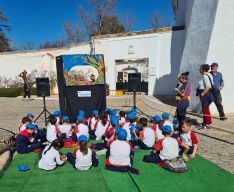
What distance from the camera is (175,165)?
487 cm

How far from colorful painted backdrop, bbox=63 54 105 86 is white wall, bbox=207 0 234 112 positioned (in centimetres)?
487

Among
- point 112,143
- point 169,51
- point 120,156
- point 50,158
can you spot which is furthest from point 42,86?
point 169,51

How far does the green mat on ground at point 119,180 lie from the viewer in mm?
4273

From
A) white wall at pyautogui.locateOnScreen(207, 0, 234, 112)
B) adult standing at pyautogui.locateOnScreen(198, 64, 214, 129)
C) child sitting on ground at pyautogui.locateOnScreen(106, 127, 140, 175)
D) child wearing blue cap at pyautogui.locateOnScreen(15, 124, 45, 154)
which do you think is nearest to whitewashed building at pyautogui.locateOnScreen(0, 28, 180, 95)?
white wall at pyautogui.locateOnScreen(207, 0, 234, 112)

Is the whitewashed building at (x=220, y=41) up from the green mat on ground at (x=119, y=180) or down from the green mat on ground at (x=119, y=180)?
up

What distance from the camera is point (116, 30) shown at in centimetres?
3694

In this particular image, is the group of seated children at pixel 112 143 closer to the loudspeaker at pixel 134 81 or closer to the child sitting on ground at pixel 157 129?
the child sitting on ground at pixel 157 129

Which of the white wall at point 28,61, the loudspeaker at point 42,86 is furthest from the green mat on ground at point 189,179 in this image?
the white wall at point 28,61

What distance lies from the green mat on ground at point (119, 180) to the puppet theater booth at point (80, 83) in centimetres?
440

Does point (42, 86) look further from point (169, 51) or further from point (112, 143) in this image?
point (169, 51)

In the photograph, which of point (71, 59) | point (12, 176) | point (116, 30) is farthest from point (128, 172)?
point (116, 30)

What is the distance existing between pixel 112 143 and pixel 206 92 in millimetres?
4377

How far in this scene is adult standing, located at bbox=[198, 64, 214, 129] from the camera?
7.93 meters

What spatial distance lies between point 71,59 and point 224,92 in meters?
6.59
